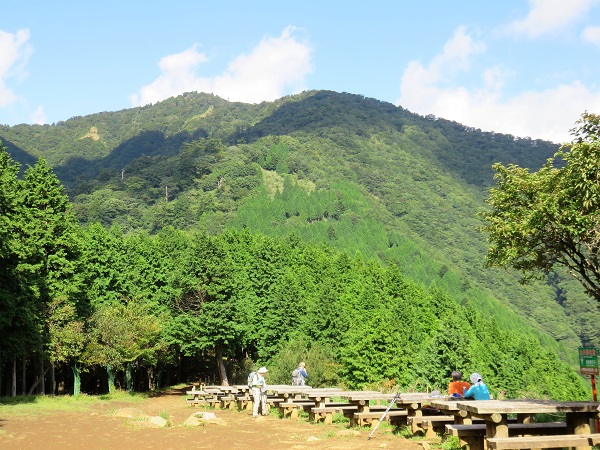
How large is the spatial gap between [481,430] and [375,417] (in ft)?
19.3

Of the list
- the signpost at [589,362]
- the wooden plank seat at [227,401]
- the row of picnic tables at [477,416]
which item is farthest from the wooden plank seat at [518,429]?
the wooden plank seat at [227,401]

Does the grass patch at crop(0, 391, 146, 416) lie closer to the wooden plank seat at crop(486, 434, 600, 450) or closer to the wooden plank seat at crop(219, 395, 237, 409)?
the wooden plank seat at crop(219, 395, 237, 409)

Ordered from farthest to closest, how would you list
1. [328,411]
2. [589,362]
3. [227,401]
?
[227,401], [328,411], [589,362]

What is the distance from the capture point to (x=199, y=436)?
682 inches

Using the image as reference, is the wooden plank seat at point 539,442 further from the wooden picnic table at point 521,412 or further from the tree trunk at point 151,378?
the tree trunk at point 151,378

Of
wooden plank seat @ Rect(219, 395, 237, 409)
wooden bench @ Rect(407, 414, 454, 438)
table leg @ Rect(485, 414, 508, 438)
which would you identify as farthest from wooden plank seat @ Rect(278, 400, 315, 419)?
table leg @ Rect(485, 414, 508, 438)

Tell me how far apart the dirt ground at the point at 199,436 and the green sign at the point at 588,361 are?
535cm

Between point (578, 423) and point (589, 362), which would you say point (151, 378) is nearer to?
point (589, 362)

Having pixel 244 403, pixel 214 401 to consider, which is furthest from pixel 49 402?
pixel 244 403

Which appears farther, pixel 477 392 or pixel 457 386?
pixel 457 386

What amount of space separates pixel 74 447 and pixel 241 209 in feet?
507

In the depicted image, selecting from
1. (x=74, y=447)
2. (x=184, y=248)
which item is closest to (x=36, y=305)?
(x=74, y=447)

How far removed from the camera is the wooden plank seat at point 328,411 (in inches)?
720

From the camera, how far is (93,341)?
4369cm
